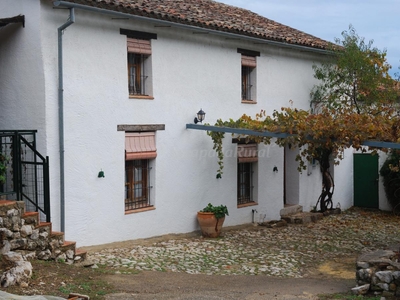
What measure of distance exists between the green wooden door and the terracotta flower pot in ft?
26.6

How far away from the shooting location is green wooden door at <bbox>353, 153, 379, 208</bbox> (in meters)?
19.4

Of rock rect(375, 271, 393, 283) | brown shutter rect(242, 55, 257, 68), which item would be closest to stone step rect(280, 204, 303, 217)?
brown shutter rect(242, 55, 257, 68)

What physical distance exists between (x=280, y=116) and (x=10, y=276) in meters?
6.39

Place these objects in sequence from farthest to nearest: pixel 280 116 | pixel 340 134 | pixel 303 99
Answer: pixel 303 99, pixel 280 116, pixel 340 134

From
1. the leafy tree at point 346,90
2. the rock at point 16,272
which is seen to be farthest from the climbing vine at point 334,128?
the rock at point 16,272

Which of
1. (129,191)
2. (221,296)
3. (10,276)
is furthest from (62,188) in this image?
(221,296)

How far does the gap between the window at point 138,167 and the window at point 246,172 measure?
3211 millimetres

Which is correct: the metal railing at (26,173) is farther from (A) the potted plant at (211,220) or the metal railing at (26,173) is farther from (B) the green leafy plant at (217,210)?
(B) the green leafy plant at (217,210)

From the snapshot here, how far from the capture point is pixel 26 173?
34.7ft

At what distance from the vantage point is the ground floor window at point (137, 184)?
40.2 feet

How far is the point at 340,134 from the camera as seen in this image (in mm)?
10961

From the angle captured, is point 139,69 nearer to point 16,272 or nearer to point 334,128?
point 334,128

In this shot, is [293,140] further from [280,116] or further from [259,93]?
[259,93]

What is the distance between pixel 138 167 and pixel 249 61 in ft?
15.2
